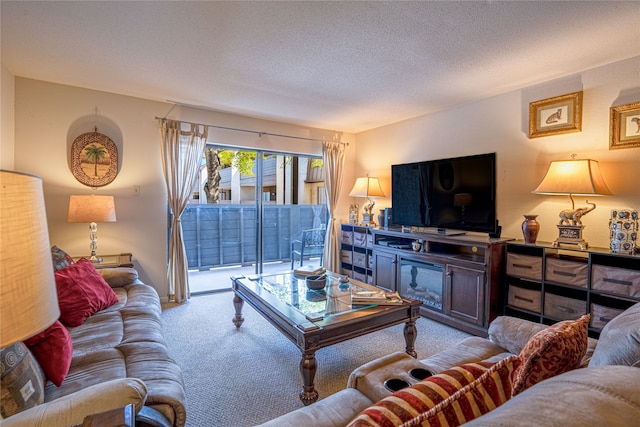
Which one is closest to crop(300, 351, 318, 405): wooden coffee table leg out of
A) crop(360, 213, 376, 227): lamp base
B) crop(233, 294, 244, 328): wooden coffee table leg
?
crop(233, 294, 244, 328): wooden coffee table leg

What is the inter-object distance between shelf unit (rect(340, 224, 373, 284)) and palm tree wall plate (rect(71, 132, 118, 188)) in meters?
3.06

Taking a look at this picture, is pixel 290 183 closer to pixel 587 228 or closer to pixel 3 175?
pixel 587 228

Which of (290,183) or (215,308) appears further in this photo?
(290,183)

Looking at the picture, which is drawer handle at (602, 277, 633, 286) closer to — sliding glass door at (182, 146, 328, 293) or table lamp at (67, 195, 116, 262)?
sliding glass door at (182, 146, 328, 293)

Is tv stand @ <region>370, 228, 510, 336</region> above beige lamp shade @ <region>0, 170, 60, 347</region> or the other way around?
the other way around

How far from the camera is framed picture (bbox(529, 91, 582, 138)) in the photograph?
2.66 metres

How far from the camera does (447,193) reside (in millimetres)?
3467

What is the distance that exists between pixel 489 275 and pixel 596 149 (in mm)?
1372

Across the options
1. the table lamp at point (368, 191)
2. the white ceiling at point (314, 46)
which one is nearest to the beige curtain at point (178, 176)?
the white ceiling at point (314, 46)

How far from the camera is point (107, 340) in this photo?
1741 mm

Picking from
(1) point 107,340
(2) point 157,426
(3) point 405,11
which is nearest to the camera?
(2) point 157,426

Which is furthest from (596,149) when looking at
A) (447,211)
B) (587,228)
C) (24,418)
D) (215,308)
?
(215,308)

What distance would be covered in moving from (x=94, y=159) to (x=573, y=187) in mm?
Answer: 4514

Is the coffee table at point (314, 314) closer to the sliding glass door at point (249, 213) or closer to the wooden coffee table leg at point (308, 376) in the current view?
the wooden coffee table leg at point (308, 376)
